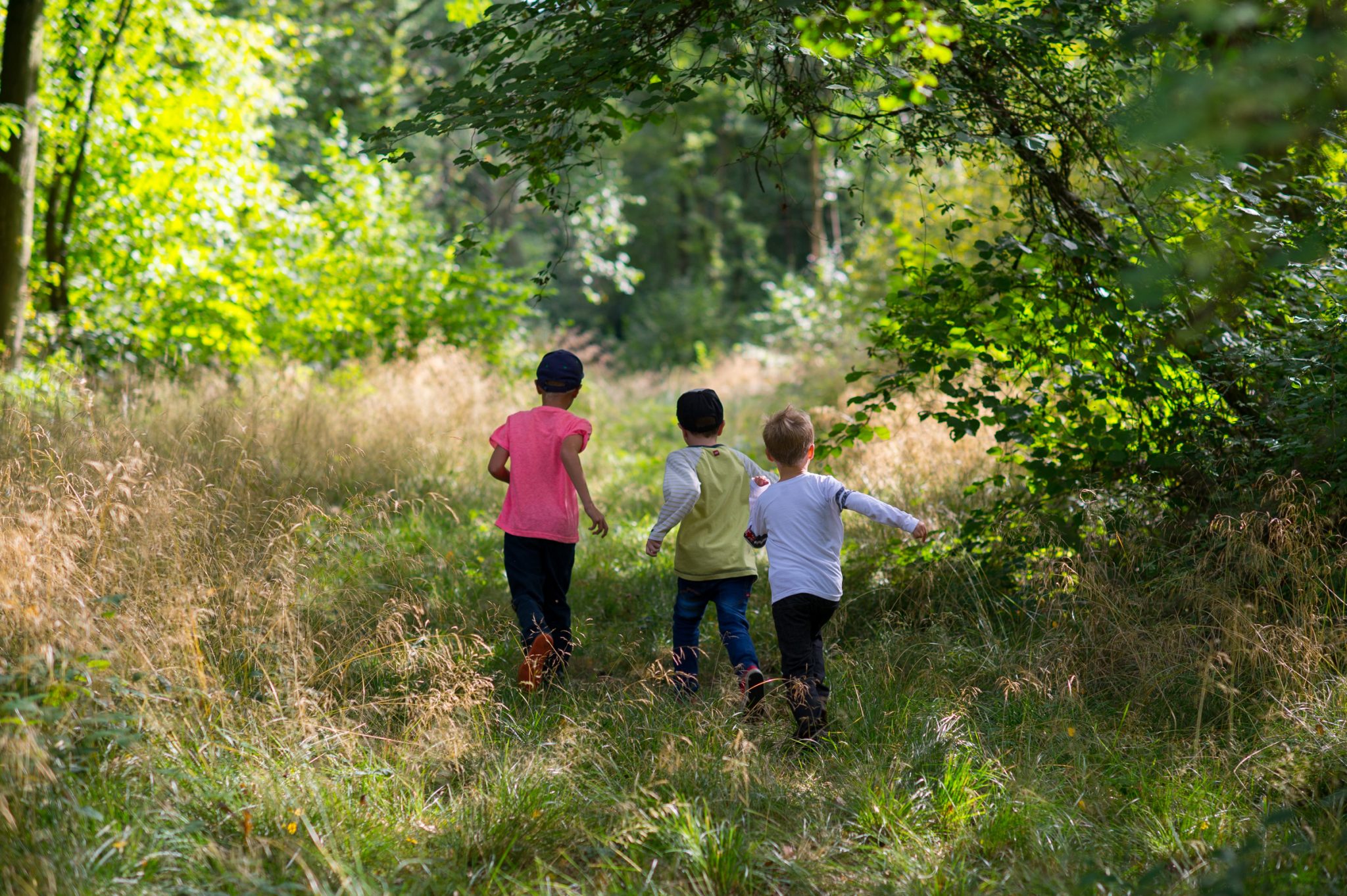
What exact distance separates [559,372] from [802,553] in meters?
1.43

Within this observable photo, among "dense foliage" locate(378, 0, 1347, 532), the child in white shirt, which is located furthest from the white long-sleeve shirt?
"dense foliage" locate(378, 0, 1347, 532)

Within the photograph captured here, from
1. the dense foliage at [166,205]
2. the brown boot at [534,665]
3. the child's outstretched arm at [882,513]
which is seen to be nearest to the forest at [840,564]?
the brown boot at [534,665]

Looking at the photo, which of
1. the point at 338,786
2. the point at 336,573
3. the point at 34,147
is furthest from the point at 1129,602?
the point at 34,147

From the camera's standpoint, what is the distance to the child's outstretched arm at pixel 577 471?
432cm

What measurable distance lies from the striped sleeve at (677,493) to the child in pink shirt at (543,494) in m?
0.36

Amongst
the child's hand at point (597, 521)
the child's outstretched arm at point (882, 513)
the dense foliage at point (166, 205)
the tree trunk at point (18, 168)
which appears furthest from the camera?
the dense foliage at point (166, 205)

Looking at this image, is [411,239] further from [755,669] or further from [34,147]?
[755,669]

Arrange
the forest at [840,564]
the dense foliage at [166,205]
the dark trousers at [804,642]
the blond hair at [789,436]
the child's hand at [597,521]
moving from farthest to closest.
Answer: the dense foliage at [166,205], the child's hand at [597,521], the blond hair at [789,436], the dark trousers at [804,642], the forest at [840,564]

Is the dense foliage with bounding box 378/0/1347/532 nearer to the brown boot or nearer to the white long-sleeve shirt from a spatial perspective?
A: the white long-sleeve shirt

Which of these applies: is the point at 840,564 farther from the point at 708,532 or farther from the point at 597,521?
the point at 597,521

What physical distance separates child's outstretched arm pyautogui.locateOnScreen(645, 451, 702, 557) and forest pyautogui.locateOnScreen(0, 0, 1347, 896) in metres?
0.07

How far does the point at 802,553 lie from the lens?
12.9ft

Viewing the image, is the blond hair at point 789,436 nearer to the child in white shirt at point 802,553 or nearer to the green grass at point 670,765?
the child in white shirt at point 802,553

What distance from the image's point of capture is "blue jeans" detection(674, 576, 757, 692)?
420cm
